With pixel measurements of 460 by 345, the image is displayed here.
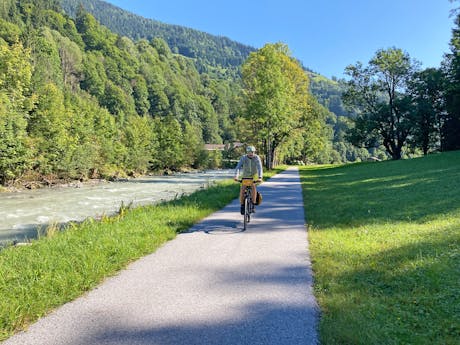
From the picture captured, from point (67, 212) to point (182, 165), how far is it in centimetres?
4693

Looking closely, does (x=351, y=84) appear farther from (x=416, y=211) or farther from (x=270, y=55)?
(x=416, y=211)

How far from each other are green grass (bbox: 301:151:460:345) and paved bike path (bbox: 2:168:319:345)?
0.32 m

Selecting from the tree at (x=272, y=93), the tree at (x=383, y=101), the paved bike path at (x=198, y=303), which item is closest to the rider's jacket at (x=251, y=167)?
the paved bike path at (x=198, y=303)

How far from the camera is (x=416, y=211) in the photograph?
9.98 metres

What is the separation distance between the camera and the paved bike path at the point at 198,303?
3.59 metres

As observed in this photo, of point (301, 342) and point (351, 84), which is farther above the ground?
point (351, 84)

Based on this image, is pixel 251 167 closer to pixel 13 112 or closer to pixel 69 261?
pixel 69 261

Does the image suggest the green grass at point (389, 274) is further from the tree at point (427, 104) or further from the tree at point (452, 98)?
the tree at point (427, 104)

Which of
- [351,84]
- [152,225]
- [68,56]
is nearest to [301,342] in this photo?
[152,225]

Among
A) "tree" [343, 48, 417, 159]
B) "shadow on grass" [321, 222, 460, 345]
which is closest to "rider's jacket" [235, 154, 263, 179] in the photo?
"shadow on grass" [321, 222, 460, 345]

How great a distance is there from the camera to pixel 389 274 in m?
5.20

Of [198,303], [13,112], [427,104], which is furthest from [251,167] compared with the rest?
[427,104]

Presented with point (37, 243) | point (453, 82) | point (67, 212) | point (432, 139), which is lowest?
point (67, 212)

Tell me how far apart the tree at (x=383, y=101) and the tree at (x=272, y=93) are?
13453 mm
